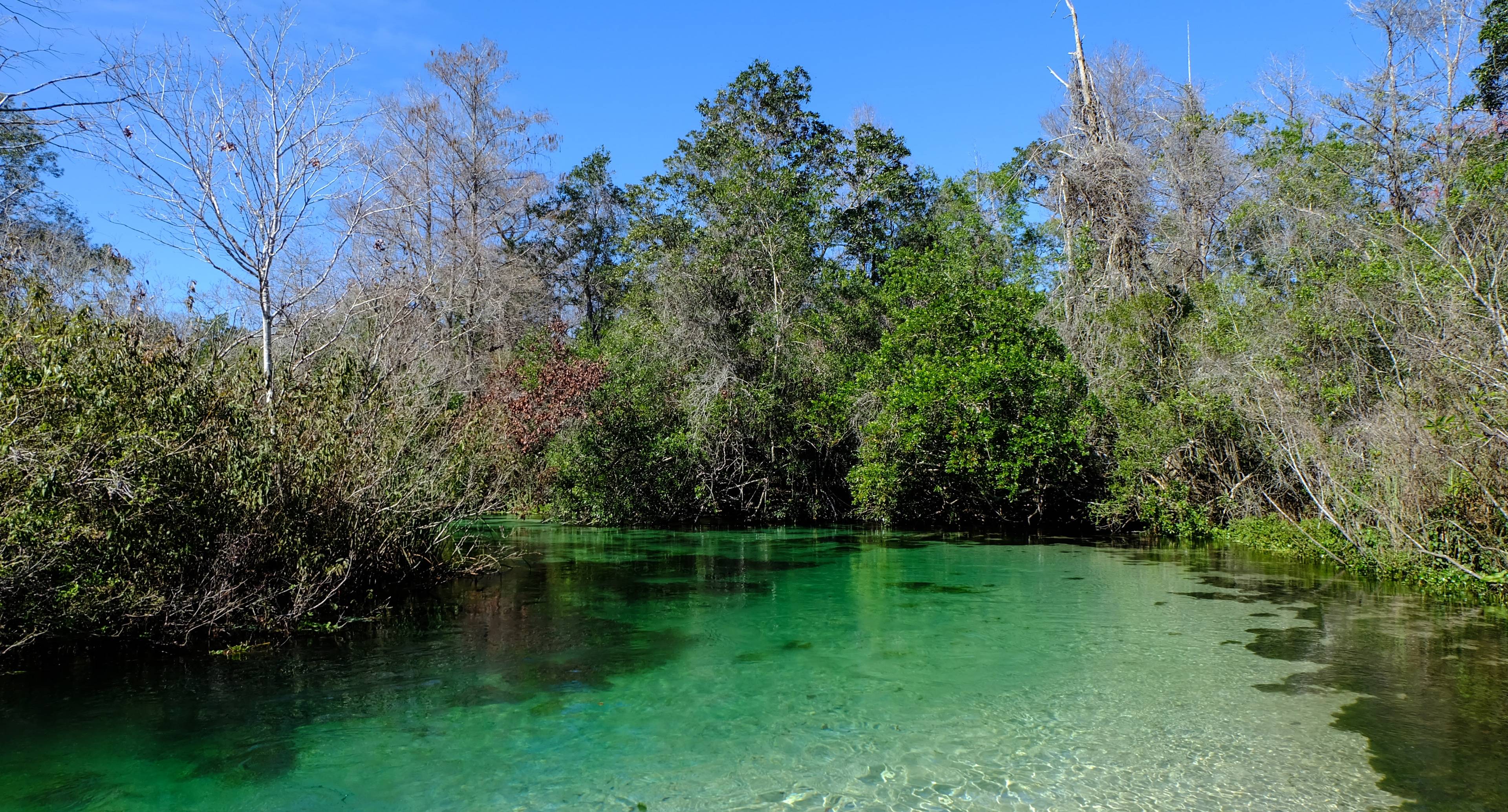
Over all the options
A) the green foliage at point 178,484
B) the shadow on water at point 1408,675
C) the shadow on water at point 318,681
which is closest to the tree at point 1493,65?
the shadow on water at point 1408,675

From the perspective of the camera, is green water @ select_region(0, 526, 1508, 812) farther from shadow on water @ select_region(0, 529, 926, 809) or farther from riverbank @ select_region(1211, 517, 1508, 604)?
riverbank @ select_region(1211, 517, 1508, 604)

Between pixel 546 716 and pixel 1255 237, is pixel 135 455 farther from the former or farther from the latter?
pixel 1255 237

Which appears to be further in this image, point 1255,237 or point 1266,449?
point 1255,237

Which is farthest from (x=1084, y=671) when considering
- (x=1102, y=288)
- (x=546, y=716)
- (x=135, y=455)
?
(x=1102, y=288)

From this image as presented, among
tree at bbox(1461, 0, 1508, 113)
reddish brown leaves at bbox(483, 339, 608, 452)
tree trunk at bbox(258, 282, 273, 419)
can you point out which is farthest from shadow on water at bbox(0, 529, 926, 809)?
tree at bbox(1461, 0, 1508, 113)

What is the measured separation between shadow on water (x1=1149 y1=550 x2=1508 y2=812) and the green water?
3 cm

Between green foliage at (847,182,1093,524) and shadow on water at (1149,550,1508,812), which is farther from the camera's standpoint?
green foliage at (847,182,1093,524)

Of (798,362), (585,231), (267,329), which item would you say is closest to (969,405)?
(798,362)

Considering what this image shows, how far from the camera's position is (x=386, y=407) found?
10.1 meters

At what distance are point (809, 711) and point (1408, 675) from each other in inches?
180

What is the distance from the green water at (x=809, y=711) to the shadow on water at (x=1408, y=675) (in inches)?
1.1

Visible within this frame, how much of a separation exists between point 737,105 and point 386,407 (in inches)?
688

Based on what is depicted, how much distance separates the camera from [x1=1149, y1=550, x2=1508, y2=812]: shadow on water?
5.05m

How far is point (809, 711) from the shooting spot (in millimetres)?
6410
